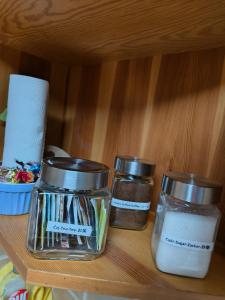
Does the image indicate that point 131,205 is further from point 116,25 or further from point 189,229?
point 116,25

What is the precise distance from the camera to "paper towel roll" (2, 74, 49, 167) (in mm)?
587

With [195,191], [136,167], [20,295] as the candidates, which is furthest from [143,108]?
[20,295]

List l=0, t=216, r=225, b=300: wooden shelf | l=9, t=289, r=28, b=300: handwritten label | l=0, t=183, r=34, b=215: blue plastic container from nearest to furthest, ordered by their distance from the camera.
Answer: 1. l=0, t=216, r=225, b=300: wooden shelf
2. l=0, t=183, r=34, b=215: blue plastic container
3. l=9, t=289, r=28, b=300: handwritten label

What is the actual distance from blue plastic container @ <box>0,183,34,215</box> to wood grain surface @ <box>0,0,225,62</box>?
29 centimetres

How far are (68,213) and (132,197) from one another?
150 millimetres

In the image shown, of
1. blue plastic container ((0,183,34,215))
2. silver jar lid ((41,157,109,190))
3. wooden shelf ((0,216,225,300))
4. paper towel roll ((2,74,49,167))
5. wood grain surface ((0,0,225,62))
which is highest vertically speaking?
wood grain surface ((0,0,225,62))

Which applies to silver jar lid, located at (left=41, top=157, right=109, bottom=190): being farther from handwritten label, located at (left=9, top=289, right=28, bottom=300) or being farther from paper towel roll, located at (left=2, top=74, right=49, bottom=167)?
handwritten label, located at (left=9, top=289, right=28, bottom=300)

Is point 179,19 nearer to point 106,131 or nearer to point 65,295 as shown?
point 106,131

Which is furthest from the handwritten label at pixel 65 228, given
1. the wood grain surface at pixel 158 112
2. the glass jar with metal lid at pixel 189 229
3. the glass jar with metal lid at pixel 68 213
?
the wood grain surface at pixel 158 112

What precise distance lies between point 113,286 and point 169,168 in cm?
29

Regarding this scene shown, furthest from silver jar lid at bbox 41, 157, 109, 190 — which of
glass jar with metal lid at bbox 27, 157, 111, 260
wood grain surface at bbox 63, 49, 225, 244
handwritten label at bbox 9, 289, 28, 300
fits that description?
handwritten label at bbox 9, 289, 28, 300

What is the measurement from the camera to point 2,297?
648 mm

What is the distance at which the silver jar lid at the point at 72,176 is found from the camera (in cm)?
37

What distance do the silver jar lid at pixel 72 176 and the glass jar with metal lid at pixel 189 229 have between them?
0.33ft
